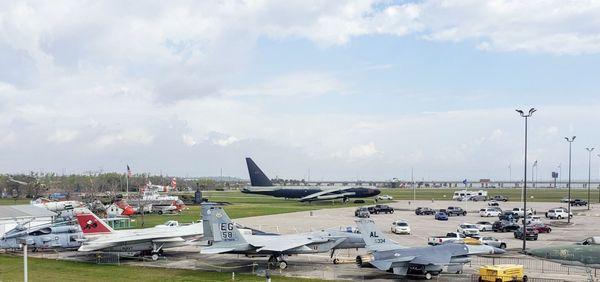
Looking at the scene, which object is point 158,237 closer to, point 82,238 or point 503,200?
point 82,238

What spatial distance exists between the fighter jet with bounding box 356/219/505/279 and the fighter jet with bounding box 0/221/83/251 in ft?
87.9

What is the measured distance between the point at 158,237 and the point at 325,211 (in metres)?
55.6

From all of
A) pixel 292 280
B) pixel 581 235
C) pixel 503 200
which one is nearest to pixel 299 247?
pixel 292 280

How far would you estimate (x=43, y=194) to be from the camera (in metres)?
166

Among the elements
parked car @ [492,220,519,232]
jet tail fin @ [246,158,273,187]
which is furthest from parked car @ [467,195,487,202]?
parked car @ [492,220,519,232]

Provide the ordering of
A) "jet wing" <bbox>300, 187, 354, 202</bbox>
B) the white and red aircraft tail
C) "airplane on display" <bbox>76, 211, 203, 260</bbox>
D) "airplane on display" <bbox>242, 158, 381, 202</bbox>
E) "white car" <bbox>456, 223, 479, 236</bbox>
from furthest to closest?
1. "airplane on display" <bbox>242, 158, 381, 202</bbox>
2. "jet wing" <bbox>300, 187, 354, 202</bbox>
3. "white car" <bbox>456, 223, 479, 236</bbox>
4. the white and red aircraft tail
5. "airplane on display" <bbox>76, 211, 203, 260</bbox>

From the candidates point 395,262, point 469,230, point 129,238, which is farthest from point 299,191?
point 395,262

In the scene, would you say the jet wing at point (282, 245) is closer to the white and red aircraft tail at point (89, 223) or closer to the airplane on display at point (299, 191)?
the white and red aircraft tail at point (89, 223)

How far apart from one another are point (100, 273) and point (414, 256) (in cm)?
2078

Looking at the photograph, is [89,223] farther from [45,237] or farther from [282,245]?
[282,245]

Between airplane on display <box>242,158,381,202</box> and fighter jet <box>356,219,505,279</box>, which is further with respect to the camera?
airplane on display <box>242,158,381,202</box>

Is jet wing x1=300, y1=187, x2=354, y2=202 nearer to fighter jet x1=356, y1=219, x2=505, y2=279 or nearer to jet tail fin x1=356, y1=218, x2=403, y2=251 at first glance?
jet tail fin x1=356, y1=218, x2=403, y2=251

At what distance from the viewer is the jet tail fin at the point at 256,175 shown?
121188 mm

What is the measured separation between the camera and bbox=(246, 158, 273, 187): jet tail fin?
121188 millimetres
